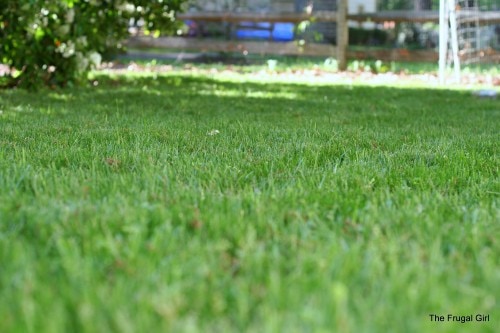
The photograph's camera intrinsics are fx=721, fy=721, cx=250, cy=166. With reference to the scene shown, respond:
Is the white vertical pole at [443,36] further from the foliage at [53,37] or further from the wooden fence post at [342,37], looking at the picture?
the foliage at [53,37]

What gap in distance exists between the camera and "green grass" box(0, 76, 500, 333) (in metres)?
1.51

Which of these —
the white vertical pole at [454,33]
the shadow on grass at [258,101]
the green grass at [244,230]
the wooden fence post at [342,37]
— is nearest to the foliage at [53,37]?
the shadow on grass at [258,101]

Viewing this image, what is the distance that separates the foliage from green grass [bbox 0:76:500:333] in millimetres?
3152

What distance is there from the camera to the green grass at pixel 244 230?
151 centimetres

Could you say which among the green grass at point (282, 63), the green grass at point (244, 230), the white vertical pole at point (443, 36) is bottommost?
the green grass at point (282, 63)

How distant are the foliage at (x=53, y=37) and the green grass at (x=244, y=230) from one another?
10.3 ft

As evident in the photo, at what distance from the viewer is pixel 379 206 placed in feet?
8.46

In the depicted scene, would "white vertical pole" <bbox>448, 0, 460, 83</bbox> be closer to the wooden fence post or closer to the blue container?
the wooden fence post

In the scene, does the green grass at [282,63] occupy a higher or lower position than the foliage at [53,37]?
lower

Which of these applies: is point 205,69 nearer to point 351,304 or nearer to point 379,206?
point 379,206

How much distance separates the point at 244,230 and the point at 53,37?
640 cm

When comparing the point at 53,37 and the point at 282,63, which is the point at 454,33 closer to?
the point at 53,37

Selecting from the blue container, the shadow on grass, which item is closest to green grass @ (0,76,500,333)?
the shadow on grass

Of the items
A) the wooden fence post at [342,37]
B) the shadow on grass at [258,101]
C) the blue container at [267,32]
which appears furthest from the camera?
the blue container at [267,32]
